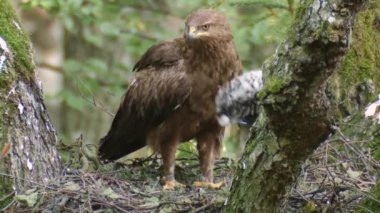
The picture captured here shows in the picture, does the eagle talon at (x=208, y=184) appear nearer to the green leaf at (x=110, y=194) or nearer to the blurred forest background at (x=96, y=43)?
the green leaf at (x=110, y=194)

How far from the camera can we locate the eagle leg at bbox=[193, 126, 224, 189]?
6.99 meters

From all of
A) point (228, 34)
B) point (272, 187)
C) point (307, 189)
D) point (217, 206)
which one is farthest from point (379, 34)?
point (272, 187)

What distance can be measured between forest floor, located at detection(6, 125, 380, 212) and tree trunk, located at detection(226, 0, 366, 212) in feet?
1.29

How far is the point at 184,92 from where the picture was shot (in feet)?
22.1

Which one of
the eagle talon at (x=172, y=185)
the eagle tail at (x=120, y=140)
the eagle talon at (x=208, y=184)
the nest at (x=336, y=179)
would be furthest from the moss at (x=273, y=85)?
the eagle tail at (x=120, y=140)

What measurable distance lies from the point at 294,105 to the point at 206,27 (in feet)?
8.82

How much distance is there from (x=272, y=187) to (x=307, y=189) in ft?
3.55

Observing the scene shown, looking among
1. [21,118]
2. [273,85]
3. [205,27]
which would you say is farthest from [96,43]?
[273,85]

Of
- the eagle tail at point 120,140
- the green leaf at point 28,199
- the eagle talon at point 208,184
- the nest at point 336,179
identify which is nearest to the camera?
the nest at point 336,179

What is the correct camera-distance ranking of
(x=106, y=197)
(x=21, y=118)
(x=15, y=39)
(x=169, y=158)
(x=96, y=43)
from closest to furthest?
(x=106, y=197), (x=21, y=118), (x=15, y=39), (x=169, y=158), (x=96, y=43)

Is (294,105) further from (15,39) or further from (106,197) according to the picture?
(15,39)

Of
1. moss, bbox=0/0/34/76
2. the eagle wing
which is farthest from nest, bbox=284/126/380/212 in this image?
moss, bbox=0/0/34/76

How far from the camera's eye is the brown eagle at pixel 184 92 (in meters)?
6.77

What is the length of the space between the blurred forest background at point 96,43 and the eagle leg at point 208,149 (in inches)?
142
